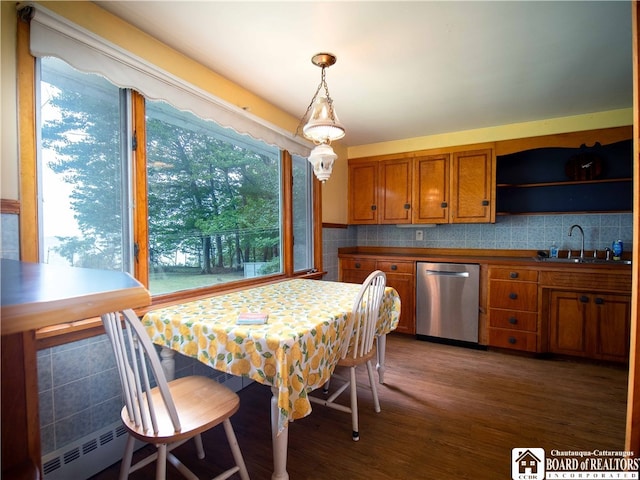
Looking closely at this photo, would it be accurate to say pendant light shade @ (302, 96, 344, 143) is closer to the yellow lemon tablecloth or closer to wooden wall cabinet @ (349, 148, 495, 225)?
the yellow lemon tablecloth

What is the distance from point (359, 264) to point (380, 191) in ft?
3.14

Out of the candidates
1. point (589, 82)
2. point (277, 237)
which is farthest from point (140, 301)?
point (589, 82)

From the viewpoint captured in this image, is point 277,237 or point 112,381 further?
point 277,237

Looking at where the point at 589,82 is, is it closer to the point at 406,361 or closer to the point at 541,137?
the point at 541,137

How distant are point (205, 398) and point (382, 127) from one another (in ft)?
10.0

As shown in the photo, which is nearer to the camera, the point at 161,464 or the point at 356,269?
the point at 161,464

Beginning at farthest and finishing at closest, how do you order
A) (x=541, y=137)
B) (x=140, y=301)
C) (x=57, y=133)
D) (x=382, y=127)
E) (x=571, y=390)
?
(x=382, y=127) → (x=541, y=137) → (x=571, y=390) → (x=57, y=133) → (x=140, y=301)

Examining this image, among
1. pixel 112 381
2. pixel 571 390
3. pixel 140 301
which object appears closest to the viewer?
pixel 140 301

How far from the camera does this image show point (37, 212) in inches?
55.0

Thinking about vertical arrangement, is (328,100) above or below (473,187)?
above

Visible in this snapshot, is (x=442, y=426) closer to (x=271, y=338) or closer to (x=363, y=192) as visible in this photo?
(x=271, y=338)

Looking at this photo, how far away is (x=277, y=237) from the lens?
9.81 feet

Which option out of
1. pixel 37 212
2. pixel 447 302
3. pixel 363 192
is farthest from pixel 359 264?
pixel 37 212

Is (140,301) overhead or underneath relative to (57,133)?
underneath
